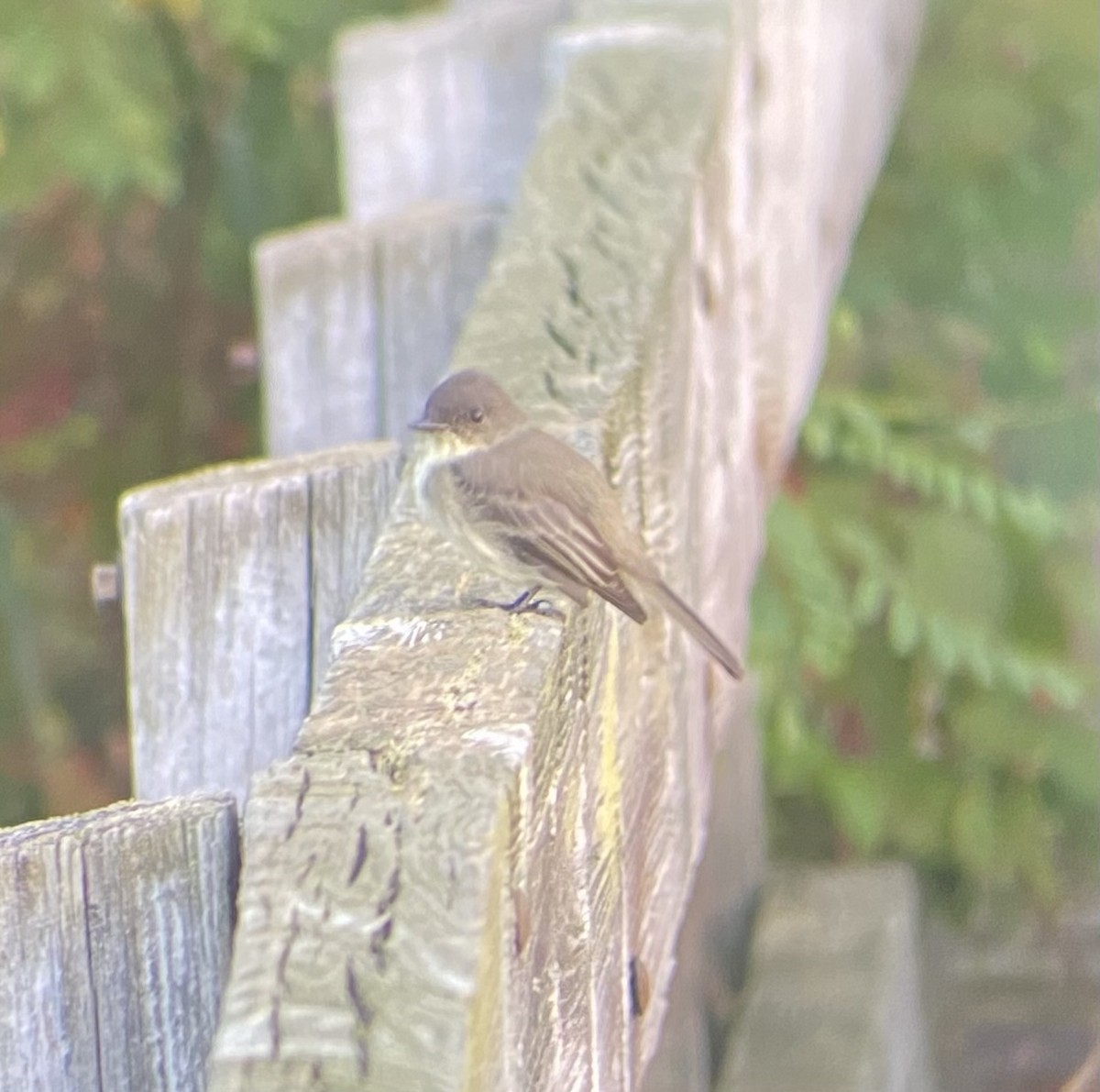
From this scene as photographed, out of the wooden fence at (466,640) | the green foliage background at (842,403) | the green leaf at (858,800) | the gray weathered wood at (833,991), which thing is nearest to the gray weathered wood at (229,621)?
the wooden fence at (466,640)

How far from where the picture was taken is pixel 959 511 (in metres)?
3.73

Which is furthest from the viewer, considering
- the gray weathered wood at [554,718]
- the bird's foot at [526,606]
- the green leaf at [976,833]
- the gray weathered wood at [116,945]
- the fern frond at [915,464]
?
the green leaf at [976,833]

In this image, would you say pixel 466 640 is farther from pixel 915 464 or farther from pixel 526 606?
pixel 915 464

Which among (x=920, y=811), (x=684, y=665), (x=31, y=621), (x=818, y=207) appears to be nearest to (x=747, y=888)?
(x=920, y=811)

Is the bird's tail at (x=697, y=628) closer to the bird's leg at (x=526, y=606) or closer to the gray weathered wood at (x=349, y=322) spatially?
the bird's leg at (x=526, y=606)

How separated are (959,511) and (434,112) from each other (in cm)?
154

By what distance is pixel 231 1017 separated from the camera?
37.6 inches

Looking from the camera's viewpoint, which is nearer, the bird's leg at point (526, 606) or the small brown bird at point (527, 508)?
the bird's leg at point (526, 606)

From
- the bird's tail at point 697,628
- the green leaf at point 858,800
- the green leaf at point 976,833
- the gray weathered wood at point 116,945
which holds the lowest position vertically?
the green leaf at point 976,833

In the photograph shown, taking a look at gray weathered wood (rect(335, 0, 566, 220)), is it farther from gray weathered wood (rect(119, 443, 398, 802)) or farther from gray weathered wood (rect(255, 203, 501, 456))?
gray weathered wood (rect(119, 443, 398, 802))

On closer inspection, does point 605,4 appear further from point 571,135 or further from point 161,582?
point 161,582

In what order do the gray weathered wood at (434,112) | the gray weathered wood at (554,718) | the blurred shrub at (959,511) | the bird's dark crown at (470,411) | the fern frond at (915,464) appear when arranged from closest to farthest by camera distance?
the gray weathered wood at (554,718) < the bird's dark crown at (470,411) < the gray weathered wood at (434,112) < the fern frond at (915,464) < the blurred shrub at (959,511)

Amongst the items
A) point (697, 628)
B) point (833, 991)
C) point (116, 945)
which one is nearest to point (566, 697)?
point (116, 945)

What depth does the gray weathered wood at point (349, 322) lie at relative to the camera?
2244mm
